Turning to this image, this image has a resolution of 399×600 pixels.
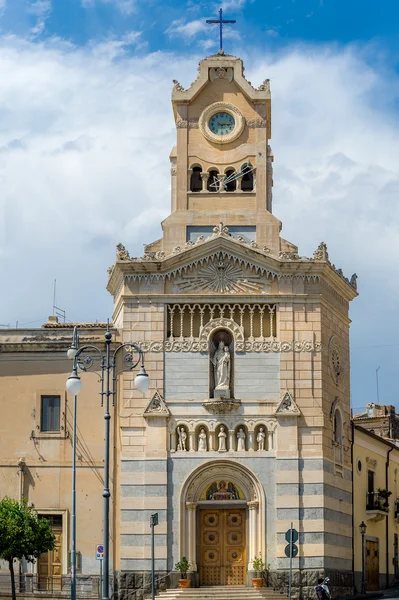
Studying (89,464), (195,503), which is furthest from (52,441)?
(195,503)

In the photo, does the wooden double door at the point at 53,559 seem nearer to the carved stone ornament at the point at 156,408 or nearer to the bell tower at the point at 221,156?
the carved stone ornament at the point at 156,408

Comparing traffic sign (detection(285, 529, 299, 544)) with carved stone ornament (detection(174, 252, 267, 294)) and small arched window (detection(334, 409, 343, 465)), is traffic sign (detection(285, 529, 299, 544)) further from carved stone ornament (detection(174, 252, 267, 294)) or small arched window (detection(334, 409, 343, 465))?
carved stone ornament (detection(174, 252, 267, 294))

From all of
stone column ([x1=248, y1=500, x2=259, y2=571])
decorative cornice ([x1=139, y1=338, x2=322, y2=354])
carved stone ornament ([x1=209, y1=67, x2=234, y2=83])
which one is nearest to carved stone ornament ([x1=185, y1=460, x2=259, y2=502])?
stone column ([x1=248, y1=500, x2=259, y2=571])

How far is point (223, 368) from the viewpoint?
49156 millimetres

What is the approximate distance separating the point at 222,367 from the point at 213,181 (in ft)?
29.9

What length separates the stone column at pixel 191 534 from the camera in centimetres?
4803

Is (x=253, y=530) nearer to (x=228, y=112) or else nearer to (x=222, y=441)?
(x=222, y=441)

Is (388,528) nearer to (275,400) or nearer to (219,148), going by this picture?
(275,400)

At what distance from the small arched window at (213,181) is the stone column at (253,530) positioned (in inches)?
555

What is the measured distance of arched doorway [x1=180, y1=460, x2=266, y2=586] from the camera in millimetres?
48219

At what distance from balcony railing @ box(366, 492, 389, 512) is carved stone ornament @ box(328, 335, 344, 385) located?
7.50m

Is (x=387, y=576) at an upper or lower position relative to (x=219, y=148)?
lower

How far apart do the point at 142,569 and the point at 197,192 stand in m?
16.6

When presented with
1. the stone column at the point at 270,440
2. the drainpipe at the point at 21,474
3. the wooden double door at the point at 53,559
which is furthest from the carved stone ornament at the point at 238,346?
Result: the wooden double door at the point at 53,559
